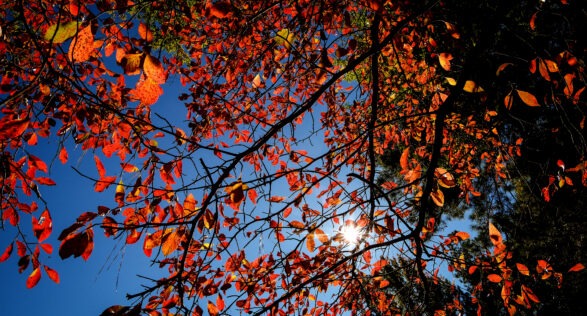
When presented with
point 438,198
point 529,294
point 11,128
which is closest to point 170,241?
point 11,128

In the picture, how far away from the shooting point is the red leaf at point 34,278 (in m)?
2.40

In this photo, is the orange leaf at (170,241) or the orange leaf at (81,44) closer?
the orange leaf at (81,44)

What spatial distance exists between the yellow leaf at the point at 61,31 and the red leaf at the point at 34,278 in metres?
2.19

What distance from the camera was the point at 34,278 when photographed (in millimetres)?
2432

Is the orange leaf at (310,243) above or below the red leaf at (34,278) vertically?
below

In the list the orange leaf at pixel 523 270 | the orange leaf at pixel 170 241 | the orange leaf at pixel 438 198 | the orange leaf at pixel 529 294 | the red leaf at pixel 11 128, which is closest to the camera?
the orange leaf at pixel 170 241

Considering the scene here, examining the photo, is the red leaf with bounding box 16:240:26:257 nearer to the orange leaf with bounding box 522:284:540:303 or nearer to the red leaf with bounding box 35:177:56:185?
the red leaf with bounding box 35:177:56:185

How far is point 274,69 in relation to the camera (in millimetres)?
5297

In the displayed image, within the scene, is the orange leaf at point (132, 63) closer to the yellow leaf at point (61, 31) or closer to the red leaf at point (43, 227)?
the yellow leaf at point (61, 31)

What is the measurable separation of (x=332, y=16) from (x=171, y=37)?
4193 mm

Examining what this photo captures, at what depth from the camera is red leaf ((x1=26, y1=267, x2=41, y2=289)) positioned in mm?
2404

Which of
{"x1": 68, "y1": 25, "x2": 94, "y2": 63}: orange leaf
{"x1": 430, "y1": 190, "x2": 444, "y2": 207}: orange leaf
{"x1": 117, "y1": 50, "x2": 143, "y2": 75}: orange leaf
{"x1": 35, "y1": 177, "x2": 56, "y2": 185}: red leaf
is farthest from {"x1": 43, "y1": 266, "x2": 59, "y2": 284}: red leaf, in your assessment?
{"x1": 430, "y1": 190, "x2": 444, "y2": 207}: orange leaf

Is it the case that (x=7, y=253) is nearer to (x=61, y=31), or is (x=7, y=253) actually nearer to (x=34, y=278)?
(x=34, y=278)

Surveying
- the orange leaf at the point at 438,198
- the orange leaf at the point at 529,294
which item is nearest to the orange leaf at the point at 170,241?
the orange leaf at the point at 438,198
